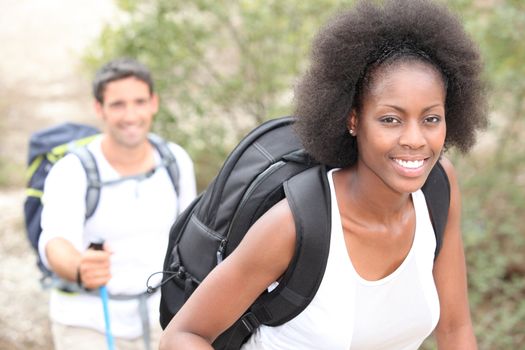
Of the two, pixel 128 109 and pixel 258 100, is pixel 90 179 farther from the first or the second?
pixel 258 100

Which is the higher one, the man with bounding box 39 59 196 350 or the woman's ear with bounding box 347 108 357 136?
the woman's ear with bounding box 347 108 357 136

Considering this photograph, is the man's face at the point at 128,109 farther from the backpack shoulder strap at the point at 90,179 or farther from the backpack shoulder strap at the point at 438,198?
the backpack shoulder strap at the point at 438,198

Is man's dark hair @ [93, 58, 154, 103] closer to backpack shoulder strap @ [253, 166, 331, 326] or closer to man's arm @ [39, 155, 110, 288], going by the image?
man's arm @ [39, 155, 110, 288]

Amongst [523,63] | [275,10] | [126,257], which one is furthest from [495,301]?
[126,257]

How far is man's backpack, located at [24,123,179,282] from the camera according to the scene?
11.2 ft

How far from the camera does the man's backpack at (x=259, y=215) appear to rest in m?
2.13

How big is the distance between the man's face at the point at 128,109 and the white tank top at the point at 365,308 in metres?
1.57

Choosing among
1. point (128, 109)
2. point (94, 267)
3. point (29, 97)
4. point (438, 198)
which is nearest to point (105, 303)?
point (94, 267)

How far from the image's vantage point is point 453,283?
98.7 inches

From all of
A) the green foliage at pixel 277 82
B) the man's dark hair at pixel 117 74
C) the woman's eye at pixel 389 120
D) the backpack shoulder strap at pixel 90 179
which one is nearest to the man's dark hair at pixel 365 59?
the woman's eye at pixel 389 120

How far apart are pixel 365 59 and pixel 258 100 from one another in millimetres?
4045

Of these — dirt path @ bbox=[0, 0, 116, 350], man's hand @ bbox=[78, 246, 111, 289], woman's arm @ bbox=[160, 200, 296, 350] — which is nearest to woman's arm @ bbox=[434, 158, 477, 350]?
woman's arm @ bbox=[160, 200, 296, 350]

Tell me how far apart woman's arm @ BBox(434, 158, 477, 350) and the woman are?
106 millimetres

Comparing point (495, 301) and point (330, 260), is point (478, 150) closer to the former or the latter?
point (495, 301)
